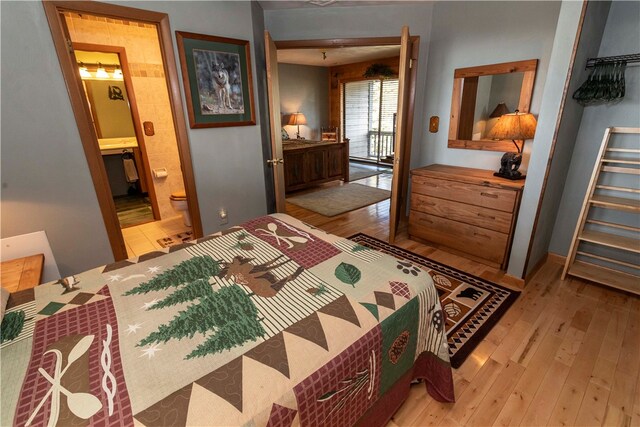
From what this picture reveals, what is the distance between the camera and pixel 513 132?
236 centimetres

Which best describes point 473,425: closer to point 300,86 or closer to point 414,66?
point 414,66

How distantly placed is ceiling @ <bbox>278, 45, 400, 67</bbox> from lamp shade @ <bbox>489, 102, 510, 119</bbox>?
2.97m

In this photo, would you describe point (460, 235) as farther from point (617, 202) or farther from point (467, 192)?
point (617, 202)

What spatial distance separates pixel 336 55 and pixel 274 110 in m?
3.83

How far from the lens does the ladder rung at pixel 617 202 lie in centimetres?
203

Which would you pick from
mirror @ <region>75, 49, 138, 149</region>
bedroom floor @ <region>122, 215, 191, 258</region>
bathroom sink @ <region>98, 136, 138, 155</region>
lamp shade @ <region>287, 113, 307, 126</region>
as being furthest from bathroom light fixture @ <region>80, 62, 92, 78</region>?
lamp shade @ <region>287, 113, 307, 126</region>

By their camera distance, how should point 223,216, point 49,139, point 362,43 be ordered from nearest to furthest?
point 49,139, point 223,216, point 362,43

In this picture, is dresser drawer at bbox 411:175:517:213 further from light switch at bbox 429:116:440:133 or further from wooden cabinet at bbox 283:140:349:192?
wooden cabinet at bbox 283:140:349:192

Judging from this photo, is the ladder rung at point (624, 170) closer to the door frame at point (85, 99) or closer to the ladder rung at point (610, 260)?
the ladder rung at point (610, 260)

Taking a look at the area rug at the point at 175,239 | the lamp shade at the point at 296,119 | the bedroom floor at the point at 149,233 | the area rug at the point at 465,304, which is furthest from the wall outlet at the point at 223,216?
the lamp shade at the point at 296,119

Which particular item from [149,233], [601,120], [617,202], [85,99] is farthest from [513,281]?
→ [149,233]

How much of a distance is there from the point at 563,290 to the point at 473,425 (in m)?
1.56

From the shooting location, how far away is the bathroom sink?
4051mm

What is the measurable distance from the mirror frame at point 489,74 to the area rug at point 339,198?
1.68 m
